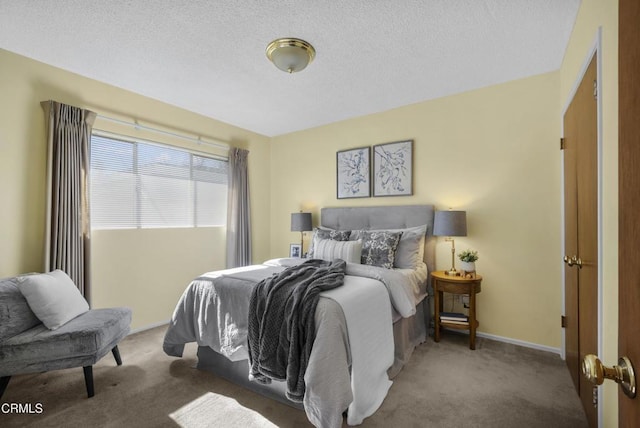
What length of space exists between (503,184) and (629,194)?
2.78 m

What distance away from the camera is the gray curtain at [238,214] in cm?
420

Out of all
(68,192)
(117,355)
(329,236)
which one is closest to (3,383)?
(117,355)

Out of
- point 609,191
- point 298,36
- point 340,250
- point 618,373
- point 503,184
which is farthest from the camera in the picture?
point 340,250

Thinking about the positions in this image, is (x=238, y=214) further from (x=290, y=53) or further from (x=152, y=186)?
(x=290, y=53)

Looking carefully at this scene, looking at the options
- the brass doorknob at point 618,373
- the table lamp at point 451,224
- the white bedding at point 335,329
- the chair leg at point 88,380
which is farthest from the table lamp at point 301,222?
the brass doorknob at point 618,373

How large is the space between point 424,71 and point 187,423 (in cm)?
336

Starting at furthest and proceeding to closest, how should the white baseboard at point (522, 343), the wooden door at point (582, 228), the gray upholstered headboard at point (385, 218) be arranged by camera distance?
the gray upholstered headboard at point (385, 218)
the white baseboard at point (522, 343)
the wooden door at point (582, 228)

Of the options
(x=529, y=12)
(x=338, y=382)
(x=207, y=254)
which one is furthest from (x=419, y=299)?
(x=207, y=254)

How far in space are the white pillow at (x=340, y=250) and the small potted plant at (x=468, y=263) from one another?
40.0 inches

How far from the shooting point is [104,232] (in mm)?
3061

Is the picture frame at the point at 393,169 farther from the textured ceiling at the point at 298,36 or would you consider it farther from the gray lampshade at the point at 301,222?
the gray lampshade at the point at 301,222

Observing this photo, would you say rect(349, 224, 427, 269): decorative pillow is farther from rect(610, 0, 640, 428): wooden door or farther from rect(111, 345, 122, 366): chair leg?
rect(111, 345, 122, 366): chair leg

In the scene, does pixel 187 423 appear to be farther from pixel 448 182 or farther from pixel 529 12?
pixel 529 12

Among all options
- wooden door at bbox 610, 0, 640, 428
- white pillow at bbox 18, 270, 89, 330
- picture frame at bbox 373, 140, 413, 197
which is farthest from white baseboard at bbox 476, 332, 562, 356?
white pillow at bbox 18, 270, 89, 330
